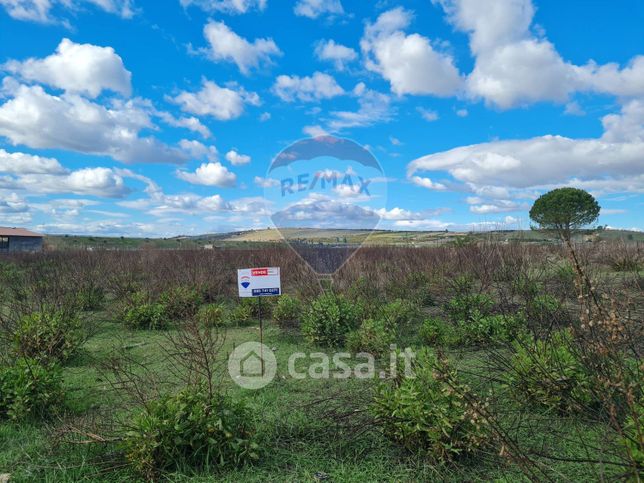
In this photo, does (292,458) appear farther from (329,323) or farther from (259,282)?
(329,323)

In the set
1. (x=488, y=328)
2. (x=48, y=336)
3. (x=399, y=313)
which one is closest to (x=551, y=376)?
(x=488, y=328)

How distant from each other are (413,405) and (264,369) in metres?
2.95

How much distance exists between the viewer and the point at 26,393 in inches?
156

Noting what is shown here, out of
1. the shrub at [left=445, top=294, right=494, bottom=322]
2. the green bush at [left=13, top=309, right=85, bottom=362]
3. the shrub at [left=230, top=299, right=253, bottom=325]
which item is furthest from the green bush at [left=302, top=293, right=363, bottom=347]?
the green bush at [left=13, top=309, right=85, bottom=362]

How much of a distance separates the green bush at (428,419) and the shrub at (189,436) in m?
1.05

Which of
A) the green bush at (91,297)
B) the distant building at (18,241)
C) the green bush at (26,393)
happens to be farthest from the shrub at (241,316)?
the distant building at (18,241)

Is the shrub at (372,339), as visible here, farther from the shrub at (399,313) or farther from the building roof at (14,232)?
the building roof at (14,232)

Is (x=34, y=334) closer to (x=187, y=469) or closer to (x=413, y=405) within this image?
(x=187, y=469)

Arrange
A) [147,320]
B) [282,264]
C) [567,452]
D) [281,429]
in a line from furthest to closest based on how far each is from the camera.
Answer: [282,264], [147,320], [281,429], [567,452]

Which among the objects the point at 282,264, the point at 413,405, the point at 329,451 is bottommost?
the point at 329,451

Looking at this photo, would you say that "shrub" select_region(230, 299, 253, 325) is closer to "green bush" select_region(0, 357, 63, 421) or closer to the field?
the field

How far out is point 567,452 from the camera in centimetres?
312

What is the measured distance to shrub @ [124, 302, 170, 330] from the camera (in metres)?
8.54

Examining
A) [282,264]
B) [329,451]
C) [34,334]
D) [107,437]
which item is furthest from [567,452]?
[282,264]
